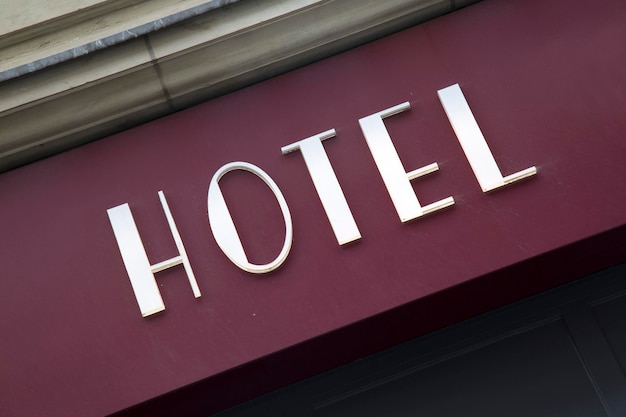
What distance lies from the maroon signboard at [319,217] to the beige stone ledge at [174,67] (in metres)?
0.09

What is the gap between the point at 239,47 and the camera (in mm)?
4504

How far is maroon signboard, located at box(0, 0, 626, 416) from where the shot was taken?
4176 mm

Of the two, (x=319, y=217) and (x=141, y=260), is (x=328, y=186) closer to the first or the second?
(x=319, y=217)

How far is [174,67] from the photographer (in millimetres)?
4480

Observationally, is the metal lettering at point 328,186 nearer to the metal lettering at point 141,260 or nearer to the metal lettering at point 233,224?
the metal lettering at point 233,224

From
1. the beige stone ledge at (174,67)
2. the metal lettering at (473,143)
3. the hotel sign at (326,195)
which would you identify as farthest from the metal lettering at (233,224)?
the metal lettering at (473,143)

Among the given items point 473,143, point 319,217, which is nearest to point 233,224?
point 319,217

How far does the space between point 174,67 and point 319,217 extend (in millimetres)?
1074

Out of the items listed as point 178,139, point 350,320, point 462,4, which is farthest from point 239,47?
point 350,320

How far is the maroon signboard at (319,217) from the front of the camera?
13.7 ft

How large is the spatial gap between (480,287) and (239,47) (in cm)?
172

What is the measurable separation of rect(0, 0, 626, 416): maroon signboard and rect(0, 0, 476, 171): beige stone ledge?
0.29ft

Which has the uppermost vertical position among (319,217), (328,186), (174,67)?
(174,67)

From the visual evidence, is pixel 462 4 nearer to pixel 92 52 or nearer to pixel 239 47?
pixel 239 47
